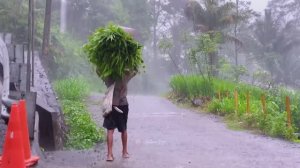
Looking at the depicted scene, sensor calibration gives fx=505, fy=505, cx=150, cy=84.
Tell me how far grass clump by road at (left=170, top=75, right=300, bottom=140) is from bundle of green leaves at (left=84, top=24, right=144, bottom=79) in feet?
15.3

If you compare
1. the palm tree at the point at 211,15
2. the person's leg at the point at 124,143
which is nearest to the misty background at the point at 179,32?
the palm tree at the point at 211,15

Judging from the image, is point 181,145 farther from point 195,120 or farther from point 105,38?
point 195,120

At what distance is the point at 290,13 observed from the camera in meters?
47.4

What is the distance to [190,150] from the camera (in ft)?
27.9

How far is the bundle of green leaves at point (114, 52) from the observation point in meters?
7.01

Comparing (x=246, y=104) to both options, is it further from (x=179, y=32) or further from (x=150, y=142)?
(x=179, y=32)

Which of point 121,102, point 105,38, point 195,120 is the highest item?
point 105,38

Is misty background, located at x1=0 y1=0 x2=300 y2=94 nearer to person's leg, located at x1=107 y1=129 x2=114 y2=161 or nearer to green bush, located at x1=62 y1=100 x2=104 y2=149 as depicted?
green bush, located at x1=62 y1=100 x2=104 y2=149

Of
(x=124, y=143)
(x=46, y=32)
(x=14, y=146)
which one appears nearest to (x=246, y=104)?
(x=124, y=143)

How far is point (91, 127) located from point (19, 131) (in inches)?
186

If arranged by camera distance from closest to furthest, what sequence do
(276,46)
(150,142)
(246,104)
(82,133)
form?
1. (150,142)
2. (82,133)
3. (246,104)
4. (276,46)

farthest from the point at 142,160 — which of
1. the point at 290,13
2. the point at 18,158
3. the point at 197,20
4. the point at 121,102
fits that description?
the point at 290,13

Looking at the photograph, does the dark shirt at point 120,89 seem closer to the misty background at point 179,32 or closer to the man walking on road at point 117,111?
the man walking on road at point 117,111

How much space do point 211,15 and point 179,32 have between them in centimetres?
2004
